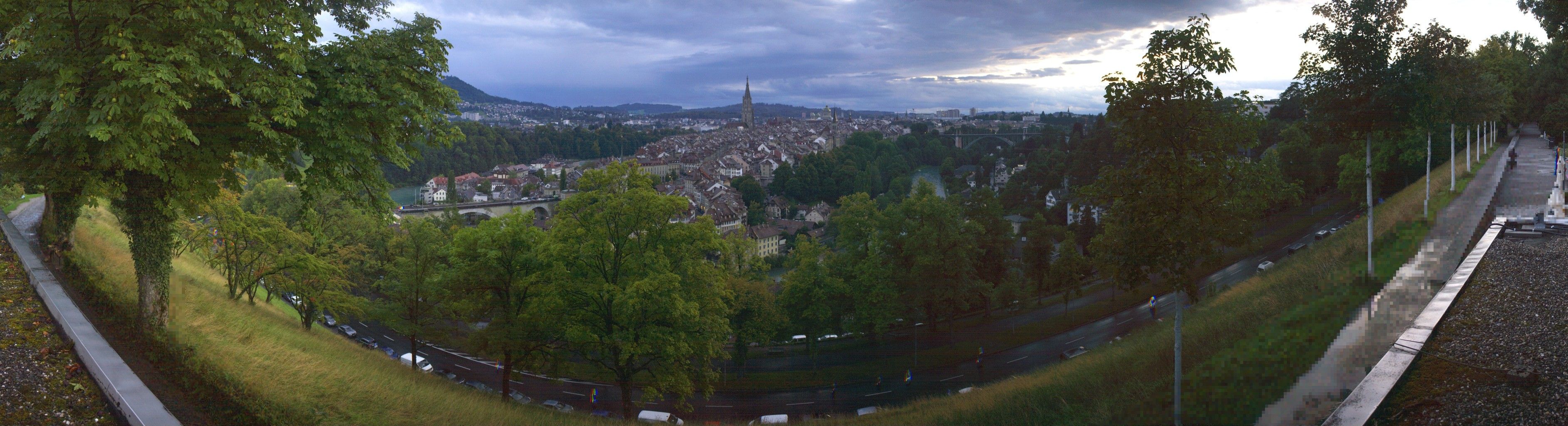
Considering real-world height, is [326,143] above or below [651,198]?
above

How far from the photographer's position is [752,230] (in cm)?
5169

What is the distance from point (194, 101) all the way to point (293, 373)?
2.23 metres

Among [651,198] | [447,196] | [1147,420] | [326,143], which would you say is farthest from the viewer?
[447,196]

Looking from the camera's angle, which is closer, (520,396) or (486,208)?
(520,396)

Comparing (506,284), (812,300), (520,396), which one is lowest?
(520,396)

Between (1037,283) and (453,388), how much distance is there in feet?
64.6

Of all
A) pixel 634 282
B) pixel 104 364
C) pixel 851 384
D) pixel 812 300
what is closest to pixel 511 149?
pixel 812 300

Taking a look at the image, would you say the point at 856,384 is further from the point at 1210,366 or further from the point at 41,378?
the point at 41,378

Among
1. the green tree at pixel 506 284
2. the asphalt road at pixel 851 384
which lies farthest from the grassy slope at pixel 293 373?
the asphalt road at pixel 851 384

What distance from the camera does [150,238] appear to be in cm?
600

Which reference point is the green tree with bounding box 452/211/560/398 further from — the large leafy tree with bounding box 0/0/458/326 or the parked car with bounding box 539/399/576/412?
the large leafy tree with bounding box 0/0/458/326

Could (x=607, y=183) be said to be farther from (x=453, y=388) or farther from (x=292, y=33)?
(x=292, y=33)

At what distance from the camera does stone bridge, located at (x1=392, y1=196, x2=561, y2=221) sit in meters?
52.4

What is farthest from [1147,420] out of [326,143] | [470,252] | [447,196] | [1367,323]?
[447,196]
